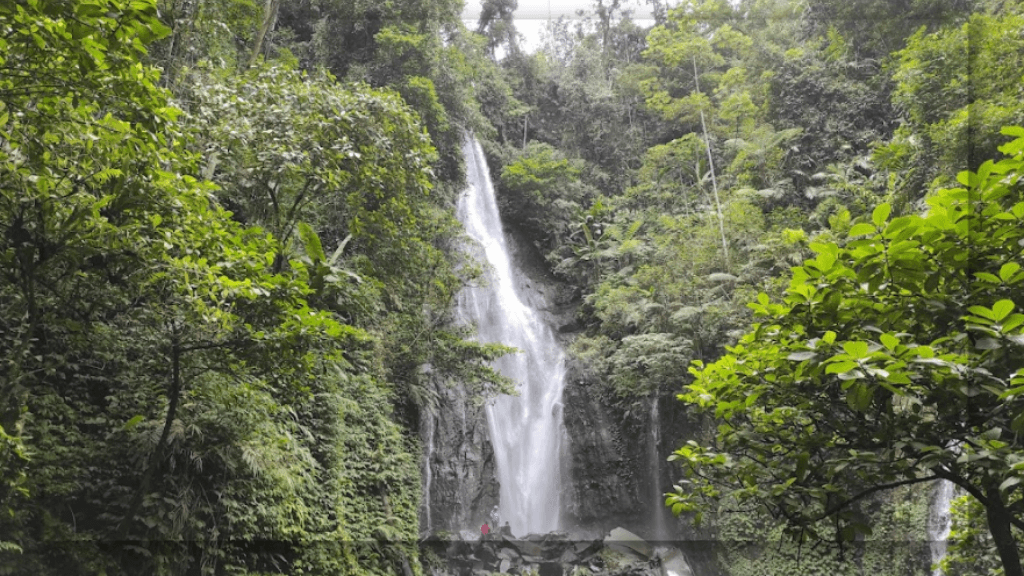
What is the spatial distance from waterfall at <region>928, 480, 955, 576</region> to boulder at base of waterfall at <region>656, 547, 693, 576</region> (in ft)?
9.20

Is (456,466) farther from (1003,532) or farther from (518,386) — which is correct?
(1003,532)

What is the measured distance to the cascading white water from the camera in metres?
9.58

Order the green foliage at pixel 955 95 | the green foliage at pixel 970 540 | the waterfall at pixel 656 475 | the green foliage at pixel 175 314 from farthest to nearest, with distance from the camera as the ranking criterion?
1. the waterfall at pixel 656 475
2. the green foliage at pixel 955 95
3. the green foliage at pixel 970 540
4. the green foliage at pixel 175 314

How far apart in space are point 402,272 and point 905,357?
19.5 feet

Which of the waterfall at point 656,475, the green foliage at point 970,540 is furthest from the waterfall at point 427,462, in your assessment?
the green foliage at point 970,540

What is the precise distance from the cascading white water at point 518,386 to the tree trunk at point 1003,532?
279 inches

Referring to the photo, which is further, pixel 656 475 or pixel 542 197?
pixel 542 197

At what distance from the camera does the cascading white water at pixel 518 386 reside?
9.58m

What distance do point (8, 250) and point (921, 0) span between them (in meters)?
9.87

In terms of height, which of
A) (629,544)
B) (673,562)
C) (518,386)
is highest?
(518,386)

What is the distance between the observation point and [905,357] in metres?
1.42

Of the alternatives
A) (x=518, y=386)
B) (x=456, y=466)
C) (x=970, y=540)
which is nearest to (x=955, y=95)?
(x=970, y=540)

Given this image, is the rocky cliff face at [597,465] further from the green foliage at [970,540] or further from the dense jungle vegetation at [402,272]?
the green foliage at [970,540]

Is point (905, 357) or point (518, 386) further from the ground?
point (518, 386)
